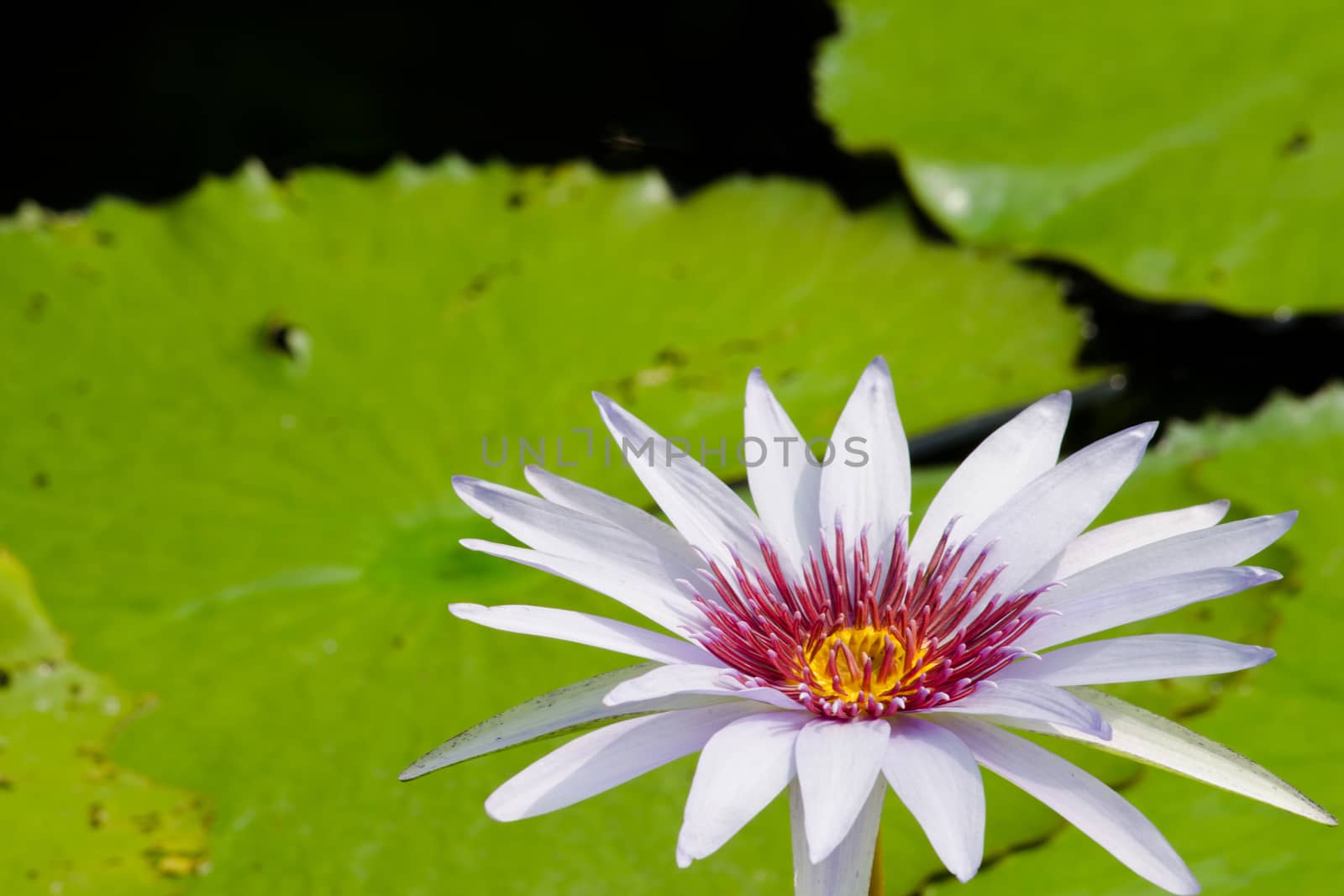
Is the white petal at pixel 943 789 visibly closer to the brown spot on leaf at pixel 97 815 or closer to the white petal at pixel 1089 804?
the white petal at pixel 1089 804

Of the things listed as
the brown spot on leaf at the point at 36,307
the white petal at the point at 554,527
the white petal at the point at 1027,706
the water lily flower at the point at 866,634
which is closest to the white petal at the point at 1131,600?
the water lily flower at the point at 866,634

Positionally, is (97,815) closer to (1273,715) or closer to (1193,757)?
(1193,757)

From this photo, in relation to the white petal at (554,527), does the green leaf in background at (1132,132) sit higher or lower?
higher

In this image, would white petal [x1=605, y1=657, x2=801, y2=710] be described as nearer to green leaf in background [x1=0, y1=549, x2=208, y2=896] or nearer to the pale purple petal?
the pale purple petal

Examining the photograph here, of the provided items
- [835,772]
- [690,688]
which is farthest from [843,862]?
[690,688]

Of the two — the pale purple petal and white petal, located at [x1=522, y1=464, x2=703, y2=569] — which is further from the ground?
white petal, located at [x1=522, y1=464, x2=703, y2=569]

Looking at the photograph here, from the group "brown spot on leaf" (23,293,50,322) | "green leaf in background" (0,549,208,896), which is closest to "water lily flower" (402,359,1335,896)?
"green leaf in background" (0,549,208,896)

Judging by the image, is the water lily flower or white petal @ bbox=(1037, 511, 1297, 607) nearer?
the water lily flower
